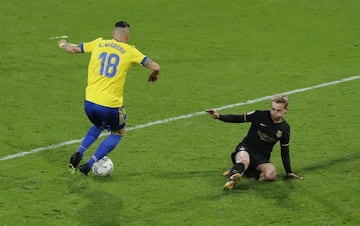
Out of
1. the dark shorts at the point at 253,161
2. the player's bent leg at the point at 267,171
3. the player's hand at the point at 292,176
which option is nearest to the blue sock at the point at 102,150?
the dark shorts at the point at 253,161

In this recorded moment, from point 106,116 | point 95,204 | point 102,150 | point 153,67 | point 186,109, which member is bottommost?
point 95,204

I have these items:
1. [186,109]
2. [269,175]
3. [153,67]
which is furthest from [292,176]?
[186,109]

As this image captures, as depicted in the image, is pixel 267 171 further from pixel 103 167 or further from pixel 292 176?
pixel 103 167

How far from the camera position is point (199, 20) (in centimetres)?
2283

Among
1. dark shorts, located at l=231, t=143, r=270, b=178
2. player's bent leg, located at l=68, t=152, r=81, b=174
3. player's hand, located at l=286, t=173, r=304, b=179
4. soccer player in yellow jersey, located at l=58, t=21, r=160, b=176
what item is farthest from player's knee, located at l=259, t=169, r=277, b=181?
player's bent leg, located at l=68, t=152, r=81, b=174

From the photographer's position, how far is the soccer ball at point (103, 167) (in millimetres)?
12016

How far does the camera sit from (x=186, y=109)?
16.0 meters

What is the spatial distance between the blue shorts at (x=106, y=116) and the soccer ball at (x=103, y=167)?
0.50 meters

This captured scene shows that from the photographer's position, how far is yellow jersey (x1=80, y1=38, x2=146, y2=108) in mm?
11602

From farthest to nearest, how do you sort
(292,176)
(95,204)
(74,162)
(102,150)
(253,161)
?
(292,176), (253,161), (102,150), (74,162), (95,204)

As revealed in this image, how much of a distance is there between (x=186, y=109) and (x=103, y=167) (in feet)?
13.8

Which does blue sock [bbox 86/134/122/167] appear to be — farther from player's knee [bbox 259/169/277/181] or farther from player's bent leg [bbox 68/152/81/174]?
player's knee [bbox 259/169/277/181]

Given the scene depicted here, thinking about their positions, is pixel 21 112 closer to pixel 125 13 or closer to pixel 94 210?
pixel 94 210

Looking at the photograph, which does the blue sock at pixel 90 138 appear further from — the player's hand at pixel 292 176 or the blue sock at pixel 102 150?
the player's hand at pixel 292 176
